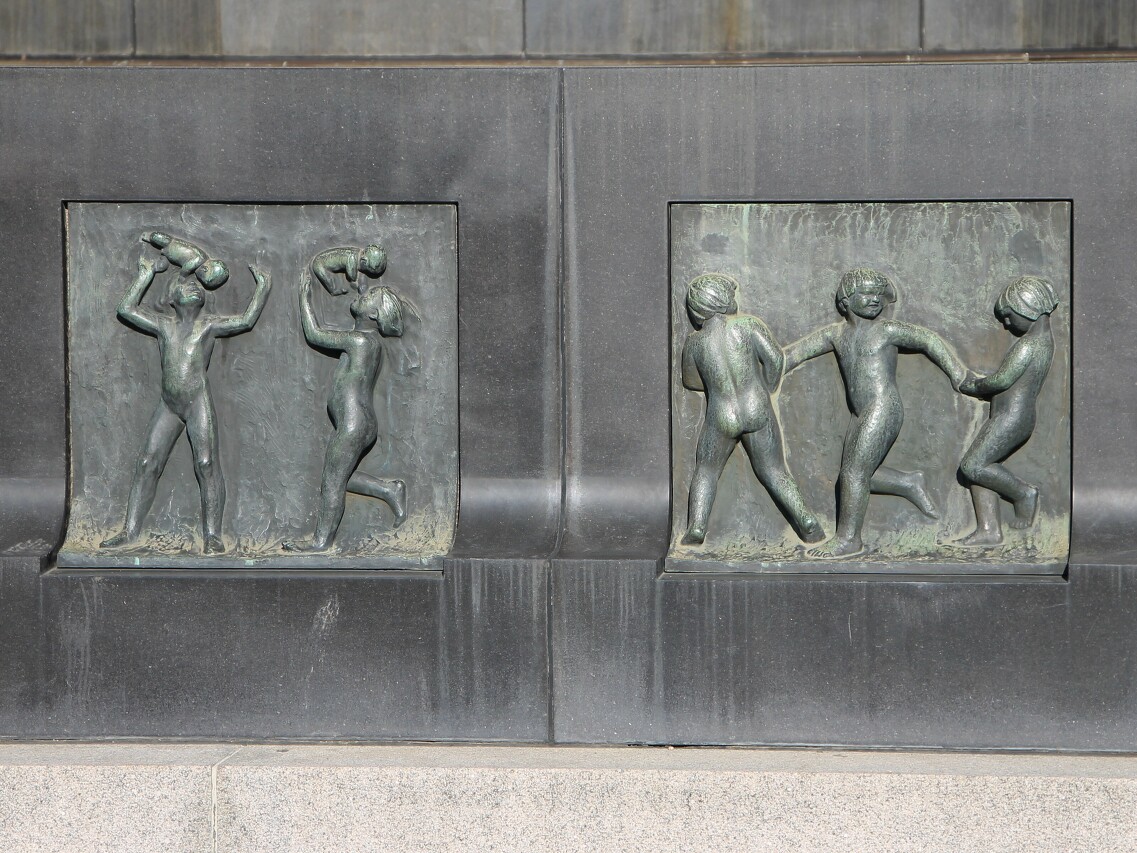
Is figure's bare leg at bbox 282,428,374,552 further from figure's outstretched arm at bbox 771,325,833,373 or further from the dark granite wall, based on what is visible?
figure's outstretched arm at bbox 771,325,833,373

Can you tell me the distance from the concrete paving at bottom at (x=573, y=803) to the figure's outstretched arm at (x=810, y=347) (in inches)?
77.1

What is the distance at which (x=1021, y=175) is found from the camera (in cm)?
727

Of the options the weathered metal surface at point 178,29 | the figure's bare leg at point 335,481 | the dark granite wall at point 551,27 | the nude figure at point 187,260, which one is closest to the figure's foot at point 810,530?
the figure's bare leg at point 335,481

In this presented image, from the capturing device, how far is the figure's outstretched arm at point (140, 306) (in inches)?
294

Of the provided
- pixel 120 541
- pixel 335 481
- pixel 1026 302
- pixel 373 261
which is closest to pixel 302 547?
pixel 335 481

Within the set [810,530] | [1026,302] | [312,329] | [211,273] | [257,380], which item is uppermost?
[211,273]

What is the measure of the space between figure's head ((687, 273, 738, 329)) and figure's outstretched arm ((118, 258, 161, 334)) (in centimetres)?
273

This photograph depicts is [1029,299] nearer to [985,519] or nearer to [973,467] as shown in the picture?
[973,467]

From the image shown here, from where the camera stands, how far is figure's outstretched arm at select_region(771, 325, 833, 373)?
24.1 feet

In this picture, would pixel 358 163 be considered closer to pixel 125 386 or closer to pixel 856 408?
pixel 125 386

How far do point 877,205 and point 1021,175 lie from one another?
71 cm

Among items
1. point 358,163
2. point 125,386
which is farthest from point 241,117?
point 125,386

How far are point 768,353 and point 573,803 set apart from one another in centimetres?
239

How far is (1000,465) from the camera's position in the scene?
23.9 ft
